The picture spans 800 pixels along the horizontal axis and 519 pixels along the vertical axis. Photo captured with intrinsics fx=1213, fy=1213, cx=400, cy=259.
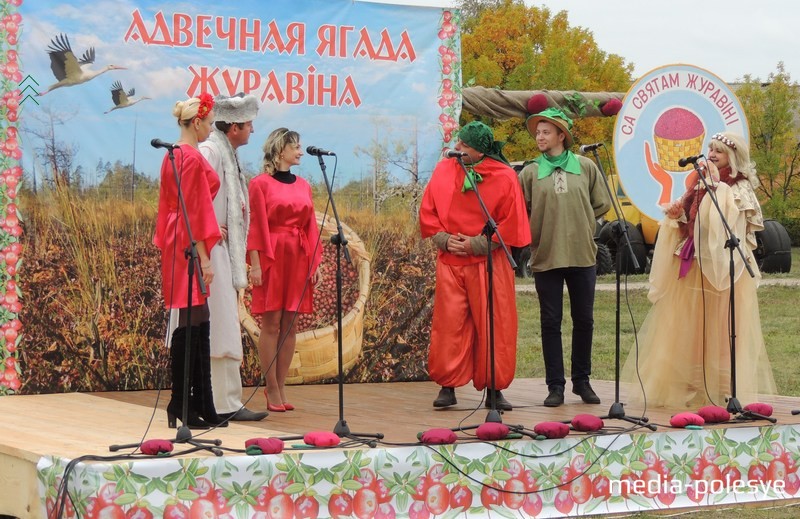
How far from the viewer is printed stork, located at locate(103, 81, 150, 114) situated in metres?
7.41

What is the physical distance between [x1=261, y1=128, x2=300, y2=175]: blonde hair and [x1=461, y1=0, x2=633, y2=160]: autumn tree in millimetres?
16991

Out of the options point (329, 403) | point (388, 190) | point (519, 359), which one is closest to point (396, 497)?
point (329, 403)

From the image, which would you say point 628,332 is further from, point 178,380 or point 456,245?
point 178,380

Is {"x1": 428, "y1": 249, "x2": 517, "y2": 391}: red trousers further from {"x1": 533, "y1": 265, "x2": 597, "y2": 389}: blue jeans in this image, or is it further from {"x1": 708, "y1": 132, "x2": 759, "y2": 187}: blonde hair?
{"x1": 708, "y1": 132, "x2": 759, "y2": 187}: blonde hair

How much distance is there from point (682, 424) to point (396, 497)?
1518 millimetres

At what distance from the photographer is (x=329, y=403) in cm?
710

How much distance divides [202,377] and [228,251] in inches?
28.0

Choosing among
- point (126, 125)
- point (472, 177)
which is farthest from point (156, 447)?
point (126, 125)

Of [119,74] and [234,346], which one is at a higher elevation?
[119,74]

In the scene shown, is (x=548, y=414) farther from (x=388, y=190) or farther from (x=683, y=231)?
(x=388, y=190)

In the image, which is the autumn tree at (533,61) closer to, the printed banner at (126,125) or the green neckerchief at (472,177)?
the printed banner at (126,125)

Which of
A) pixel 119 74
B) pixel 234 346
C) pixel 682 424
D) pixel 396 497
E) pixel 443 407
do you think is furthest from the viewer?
pixel 119 74

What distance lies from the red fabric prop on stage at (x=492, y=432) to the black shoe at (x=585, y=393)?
174cm

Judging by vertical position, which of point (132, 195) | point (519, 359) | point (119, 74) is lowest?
point (519, 359)
